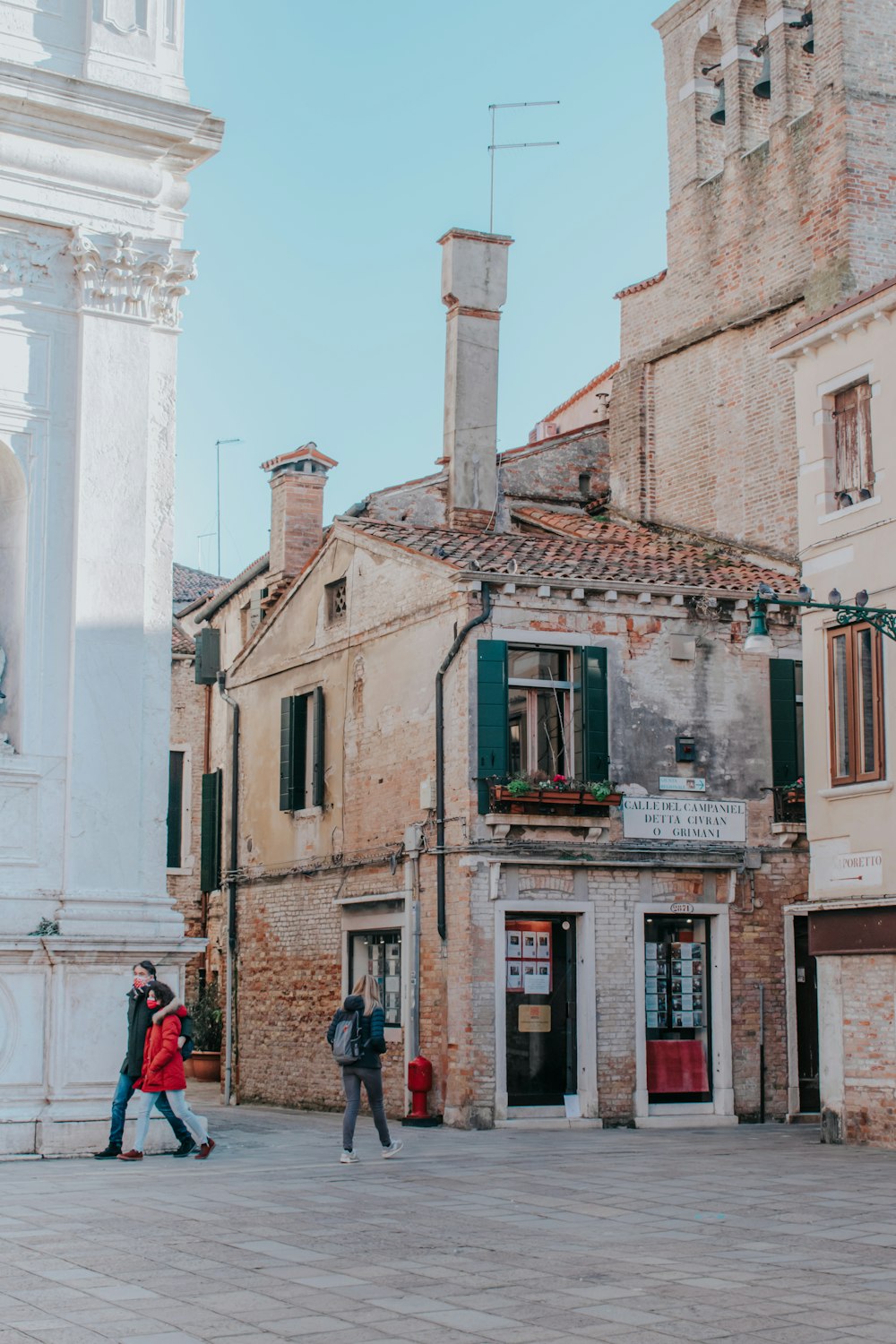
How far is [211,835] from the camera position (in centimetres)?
2644

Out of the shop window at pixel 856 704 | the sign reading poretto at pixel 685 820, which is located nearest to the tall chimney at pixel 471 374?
the sign reading poretto at pixel 685 820

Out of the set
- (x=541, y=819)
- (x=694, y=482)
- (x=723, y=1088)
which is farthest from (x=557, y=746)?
(x=694, y=482)

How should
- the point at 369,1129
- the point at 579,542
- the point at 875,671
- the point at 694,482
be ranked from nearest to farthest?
1. the point at 875,671
2. the point at 369,1129
3. the point at 579,542
4. the point at 694,482

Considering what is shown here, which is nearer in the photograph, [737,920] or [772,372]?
[737,920]

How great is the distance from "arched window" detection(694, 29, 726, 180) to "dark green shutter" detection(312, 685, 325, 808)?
10.6 metres

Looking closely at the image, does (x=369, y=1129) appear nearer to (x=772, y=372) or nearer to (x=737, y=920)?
(x=737, y=920)

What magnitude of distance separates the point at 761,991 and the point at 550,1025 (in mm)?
2730

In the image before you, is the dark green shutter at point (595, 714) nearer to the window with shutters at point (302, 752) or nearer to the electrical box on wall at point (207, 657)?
the window with shutters at point (302, 752)

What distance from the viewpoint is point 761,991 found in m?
20.6

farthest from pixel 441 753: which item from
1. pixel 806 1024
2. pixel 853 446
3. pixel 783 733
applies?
pixel 853 446

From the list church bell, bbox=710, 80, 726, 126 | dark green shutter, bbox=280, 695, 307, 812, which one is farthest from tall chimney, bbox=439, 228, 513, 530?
church bell, bbox=710, 80, 726, 126

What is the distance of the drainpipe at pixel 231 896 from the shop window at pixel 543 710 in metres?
6.89

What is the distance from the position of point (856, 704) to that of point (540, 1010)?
5569 mm

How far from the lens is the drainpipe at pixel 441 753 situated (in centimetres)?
1978
